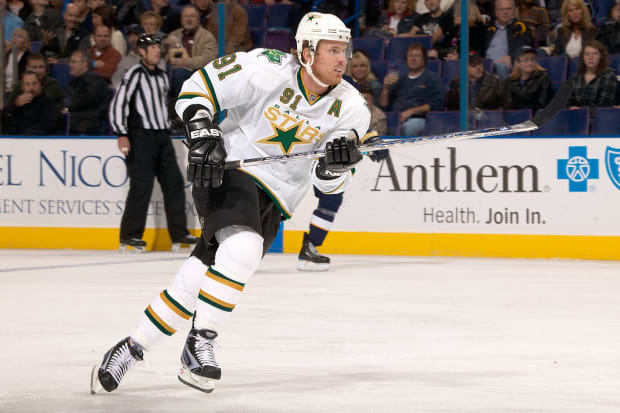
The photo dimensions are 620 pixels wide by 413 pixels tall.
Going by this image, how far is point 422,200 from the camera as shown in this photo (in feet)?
24.4

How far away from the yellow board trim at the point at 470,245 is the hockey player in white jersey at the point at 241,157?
386 cm

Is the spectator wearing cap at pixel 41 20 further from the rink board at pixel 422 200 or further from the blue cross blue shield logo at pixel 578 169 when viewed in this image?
the blue cross blue shield logo at pixel 578 169

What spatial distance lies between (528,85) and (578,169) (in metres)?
0.67

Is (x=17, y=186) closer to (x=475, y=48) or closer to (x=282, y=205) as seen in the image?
(x=475, y=48)

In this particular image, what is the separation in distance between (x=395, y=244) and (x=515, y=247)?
854 mm

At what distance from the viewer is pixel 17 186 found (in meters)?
8.05

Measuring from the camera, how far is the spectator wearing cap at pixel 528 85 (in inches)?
281

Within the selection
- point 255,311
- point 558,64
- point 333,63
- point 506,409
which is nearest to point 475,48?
point 558,64

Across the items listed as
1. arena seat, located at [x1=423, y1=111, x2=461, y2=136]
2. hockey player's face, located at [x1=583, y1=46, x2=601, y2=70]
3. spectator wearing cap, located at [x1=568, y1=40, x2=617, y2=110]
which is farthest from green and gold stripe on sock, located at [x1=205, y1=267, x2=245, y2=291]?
hockey player's face, located at [x1=583, y1=46, x2=601, y2=70]

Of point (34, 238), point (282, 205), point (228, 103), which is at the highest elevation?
point (228, 103)

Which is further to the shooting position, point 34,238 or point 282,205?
point 34,238

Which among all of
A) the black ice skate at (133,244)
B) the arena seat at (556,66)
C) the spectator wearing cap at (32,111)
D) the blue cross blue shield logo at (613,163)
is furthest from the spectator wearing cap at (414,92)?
the spectator wearing cap at (32,111)

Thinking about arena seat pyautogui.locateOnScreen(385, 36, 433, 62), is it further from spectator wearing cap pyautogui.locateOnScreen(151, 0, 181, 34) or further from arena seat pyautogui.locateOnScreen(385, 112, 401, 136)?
spectator wearing cap pyautogui.locateOnScreen(151, 0, 181, 34)

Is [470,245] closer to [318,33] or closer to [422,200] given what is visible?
[422,200]
